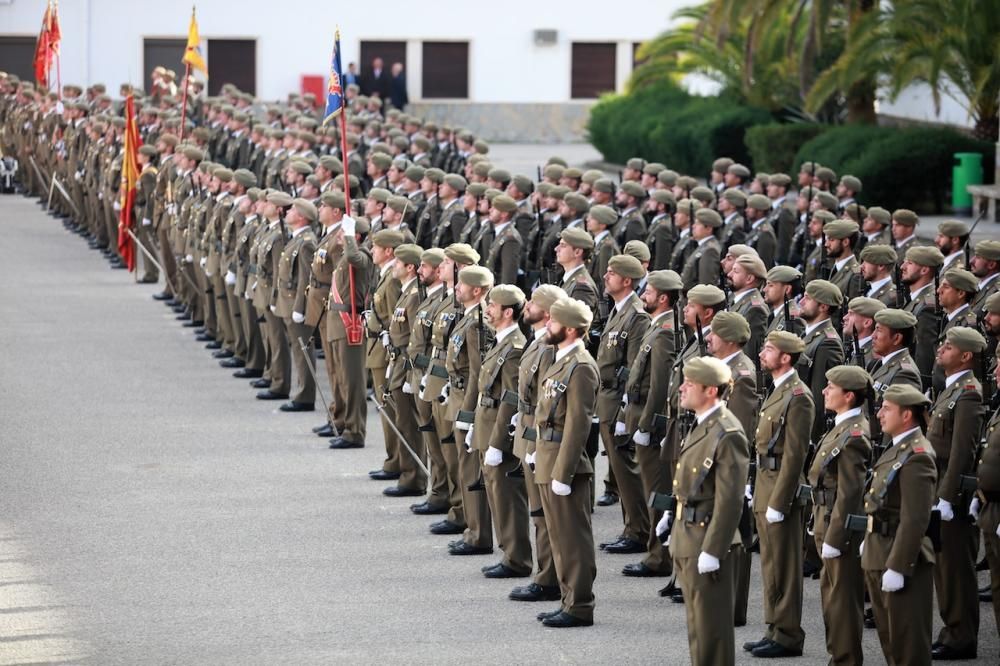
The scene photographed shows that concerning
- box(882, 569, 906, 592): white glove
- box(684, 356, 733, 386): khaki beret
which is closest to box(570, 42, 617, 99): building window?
box(684, 356, 733, 386): khaki beret

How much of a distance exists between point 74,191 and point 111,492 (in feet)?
46.7

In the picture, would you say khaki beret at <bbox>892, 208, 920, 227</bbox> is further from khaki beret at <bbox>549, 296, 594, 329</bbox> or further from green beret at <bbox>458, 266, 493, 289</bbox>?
khaki beret at <bbox>549, 296, 594, 329</bbox>

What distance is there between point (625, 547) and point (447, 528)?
1201mm

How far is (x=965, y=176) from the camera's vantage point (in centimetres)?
2256

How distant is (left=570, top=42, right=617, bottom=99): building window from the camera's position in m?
42.0

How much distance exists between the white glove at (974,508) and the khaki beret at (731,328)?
1430mm

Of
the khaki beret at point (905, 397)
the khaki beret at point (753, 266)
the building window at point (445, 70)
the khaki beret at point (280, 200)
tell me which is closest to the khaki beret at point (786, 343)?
the khaki beret at point (905, 397)

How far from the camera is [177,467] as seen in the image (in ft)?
42.8

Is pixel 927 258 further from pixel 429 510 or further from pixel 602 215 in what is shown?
pixel 429 510

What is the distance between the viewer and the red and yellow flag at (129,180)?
20.1 m

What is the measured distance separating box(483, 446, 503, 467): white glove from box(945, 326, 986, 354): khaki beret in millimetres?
2582

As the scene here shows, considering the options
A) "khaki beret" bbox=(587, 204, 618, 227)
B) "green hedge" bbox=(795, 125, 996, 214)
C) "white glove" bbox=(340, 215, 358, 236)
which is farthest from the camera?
"green hedge" bbox=(795, 125, 996, 214)

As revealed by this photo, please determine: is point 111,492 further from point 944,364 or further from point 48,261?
point 48,261

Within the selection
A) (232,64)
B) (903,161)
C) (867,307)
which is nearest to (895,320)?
(867,307)
